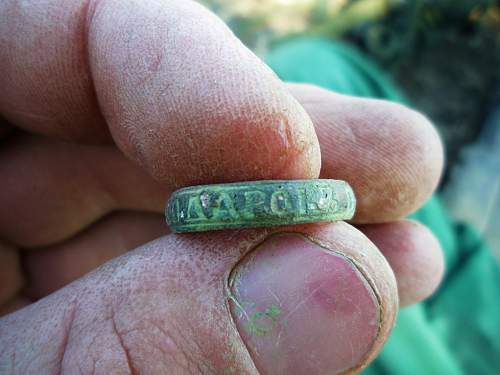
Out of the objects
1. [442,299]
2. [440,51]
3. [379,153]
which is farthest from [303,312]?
[440,51]

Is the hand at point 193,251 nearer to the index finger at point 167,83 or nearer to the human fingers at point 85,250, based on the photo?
the index finger at point 167,83

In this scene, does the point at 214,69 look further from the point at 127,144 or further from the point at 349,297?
the point at 349,297

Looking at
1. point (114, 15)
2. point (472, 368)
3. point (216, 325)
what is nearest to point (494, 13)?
point (472, 368)

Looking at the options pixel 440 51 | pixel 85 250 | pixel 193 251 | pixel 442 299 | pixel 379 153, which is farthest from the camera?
pixel 440 51

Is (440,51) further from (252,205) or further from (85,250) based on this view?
(252,205)

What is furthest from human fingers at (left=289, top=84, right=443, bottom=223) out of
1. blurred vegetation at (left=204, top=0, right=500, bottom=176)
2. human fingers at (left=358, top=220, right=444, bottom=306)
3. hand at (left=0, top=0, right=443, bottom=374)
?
blurred vegetation at (left=204, top=0, right=500, bottom=176)

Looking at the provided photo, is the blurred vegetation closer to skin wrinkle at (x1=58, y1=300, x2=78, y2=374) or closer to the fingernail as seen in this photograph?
the fingernail
